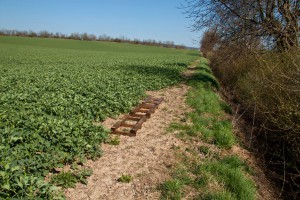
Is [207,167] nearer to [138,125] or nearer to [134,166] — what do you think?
[134,166]

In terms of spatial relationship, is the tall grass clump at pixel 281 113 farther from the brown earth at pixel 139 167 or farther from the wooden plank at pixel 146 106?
the wooden plank at pixel 146 106

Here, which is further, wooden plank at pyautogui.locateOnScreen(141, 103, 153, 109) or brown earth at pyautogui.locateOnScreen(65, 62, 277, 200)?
wooden plank at pyautogui.locateOnScreen(141, 103, 153, 109)

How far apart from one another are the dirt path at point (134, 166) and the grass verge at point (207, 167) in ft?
0.87

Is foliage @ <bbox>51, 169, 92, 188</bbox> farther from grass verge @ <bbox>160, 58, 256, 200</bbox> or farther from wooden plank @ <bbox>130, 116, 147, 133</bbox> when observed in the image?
wooden plank @ <bbox>130, 116, 147, 133</bbox>

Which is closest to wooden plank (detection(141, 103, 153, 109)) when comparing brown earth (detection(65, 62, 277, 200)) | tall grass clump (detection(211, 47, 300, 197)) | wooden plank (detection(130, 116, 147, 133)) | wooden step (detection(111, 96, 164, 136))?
wooden step (detection(111, 96, 164, 136))

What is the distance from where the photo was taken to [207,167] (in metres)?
5.25

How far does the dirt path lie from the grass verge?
Result: 266 millimetres

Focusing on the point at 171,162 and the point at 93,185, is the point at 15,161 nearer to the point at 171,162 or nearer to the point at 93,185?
the point at 93,185

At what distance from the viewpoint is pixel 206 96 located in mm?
11586

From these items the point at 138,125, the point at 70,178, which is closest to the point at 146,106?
the point at 138,125

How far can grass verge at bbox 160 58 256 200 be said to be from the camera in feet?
14.6

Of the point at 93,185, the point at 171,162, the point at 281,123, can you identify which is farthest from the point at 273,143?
the point at 93,185

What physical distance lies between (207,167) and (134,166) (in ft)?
4.62

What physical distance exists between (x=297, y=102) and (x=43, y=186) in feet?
17.3
